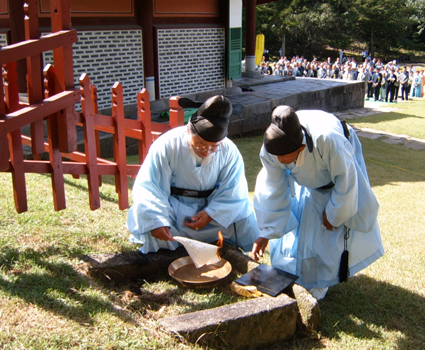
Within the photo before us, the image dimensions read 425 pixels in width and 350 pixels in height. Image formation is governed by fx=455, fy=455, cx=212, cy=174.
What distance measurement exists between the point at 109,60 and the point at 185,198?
6.88m

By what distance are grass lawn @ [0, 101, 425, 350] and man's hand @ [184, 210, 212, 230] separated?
0.52 metres

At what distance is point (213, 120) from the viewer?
11.3ft

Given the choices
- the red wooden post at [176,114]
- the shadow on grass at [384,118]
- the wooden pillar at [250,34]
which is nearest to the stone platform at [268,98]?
the wooden pillar at [250,34]

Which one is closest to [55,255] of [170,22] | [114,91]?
[114,91]

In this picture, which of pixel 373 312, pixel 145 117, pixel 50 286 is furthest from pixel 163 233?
pixel 145 117

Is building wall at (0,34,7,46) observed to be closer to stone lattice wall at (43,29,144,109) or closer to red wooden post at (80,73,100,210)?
stone lattice wall at (43,29,144,109)

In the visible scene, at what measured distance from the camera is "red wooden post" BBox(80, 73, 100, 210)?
4.04 meters

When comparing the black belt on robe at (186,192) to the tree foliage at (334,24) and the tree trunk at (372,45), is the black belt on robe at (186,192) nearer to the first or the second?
the tree foliage at (334,24)

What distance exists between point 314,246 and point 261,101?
28.9 ft

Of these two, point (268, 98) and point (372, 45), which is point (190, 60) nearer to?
point (268, 98)

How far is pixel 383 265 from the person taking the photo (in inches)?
166

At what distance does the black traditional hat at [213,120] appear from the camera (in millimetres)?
3430

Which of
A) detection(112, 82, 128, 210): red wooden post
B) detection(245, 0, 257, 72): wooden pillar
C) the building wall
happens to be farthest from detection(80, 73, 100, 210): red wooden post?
detection(245, 0, 257, 72): wooden pillar

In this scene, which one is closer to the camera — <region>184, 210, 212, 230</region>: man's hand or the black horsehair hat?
the black horsehair hat
